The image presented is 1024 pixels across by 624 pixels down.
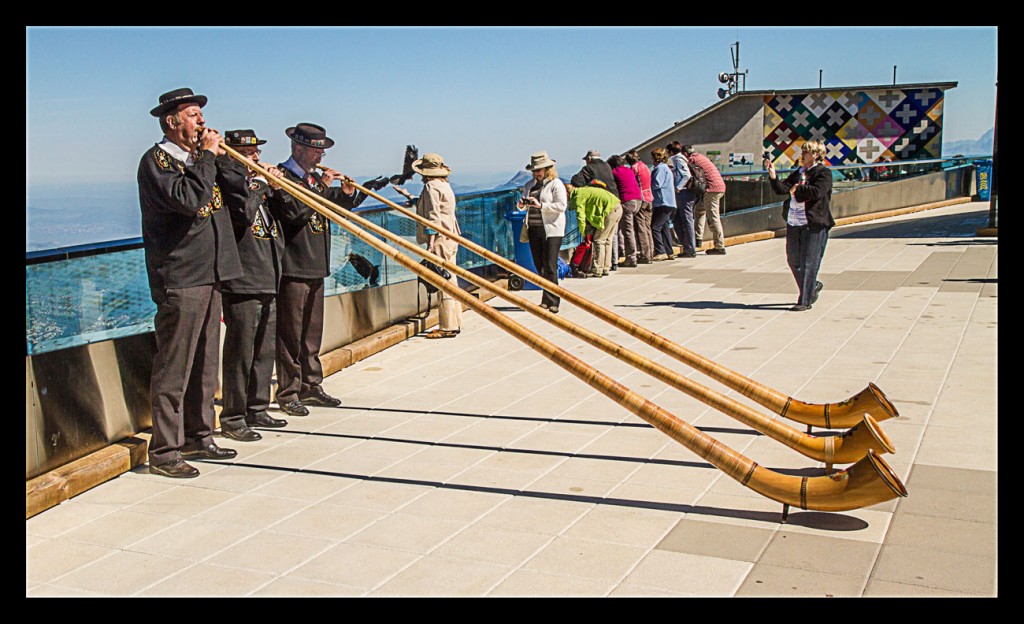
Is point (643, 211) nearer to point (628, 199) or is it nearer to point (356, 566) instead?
point (628, 199)

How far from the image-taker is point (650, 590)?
13.5 ft

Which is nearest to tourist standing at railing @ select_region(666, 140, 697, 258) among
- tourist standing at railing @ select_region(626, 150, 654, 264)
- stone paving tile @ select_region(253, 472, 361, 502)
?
tourist standing at railing @ select_region(626, 150, 654, 264)

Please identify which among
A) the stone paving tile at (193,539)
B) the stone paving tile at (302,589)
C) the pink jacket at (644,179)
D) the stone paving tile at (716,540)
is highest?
the pink jacket at (644,179)

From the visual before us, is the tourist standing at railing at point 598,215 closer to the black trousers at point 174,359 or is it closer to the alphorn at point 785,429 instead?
the alphorn at point 785,429

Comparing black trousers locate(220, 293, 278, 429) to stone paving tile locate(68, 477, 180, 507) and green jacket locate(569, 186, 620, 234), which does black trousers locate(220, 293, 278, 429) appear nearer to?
stone paving tile locate(68, 477, 180, 507)

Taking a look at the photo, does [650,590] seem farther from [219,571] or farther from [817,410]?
[817,410]

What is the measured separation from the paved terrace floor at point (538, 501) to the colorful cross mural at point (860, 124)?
1850cm

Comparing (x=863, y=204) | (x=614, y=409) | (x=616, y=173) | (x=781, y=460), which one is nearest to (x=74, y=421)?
A: (x=614, y=409)

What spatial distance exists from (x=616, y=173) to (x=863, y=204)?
925 centimetres

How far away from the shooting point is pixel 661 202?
52.9 feet

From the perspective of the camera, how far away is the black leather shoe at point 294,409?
7.11 m

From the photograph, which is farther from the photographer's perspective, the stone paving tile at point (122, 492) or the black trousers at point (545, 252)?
the black trousers at point (545, 252)

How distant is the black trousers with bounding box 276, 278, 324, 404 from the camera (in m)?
7.21

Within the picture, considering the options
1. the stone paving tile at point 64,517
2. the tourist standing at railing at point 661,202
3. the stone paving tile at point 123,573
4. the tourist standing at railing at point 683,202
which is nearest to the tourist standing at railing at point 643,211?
the tourist standing at railing at point 661,202
